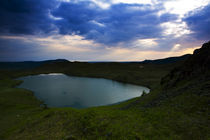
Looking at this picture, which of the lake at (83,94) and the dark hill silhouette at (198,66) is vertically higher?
the dark hill silhouette at (198,66)

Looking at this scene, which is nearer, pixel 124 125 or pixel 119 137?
pixel 119 137

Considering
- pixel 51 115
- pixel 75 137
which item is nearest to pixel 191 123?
pixel 75 137

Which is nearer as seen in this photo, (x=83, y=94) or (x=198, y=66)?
(x=198, y=66)

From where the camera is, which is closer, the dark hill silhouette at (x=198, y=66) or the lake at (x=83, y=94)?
the dark hill silhouette at (x=198, y=66)

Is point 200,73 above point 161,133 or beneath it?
above

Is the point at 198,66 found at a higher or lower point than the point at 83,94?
higher

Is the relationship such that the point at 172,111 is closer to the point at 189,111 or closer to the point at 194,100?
the point at 189,111

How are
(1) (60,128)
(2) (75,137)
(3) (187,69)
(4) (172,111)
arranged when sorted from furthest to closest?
(3) (187,69)
(1) (60,128)
(4) (172,111)
(2) (75,137)

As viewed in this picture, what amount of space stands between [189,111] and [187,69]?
16.9m

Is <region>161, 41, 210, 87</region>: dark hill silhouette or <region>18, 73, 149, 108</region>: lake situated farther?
<region>18, 73, 149, 108</region>: lake

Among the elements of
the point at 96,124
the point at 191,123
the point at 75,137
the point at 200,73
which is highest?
the point at 200,73

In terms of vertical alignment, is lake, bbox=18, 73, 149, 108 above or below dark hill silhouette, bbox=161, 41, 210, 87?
below

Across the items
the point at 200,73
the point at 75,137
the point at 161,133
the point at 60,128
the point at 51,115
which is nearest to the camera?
the point at 161,133

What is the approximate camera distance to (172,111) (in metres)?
14.9
